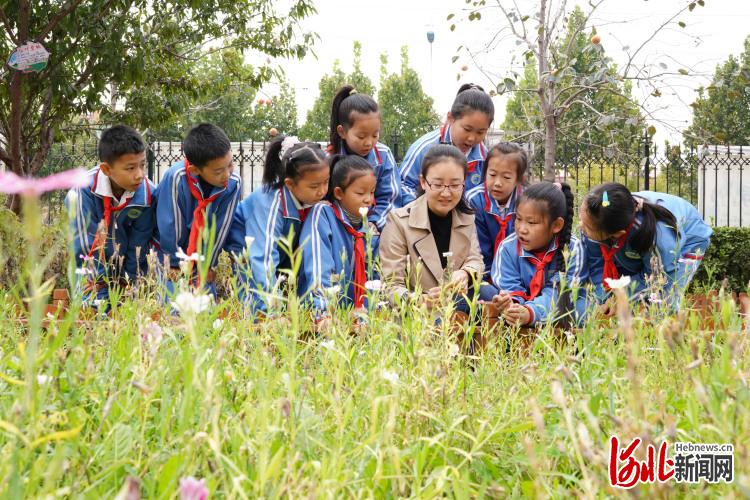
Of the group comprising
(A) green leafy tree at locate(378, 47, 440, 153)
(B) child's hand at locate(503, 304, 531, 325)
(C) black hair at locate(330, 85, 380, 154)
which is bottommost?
(B) child's hand at locate(503, 304, 531, 325)

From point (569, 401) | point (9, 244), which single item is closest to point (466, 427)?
point (569, 401)

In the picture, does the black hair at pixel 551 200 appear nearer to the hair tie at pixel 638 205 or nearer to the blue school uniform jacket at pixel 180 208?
the hair tie at pixel 638 205

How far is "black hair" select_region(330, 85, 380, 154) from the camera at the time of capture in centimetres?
454

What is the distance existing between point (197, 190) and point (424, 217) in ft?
4.34

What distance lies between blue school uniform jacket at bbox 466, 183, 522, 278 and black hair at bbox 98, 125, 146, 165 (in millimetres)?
1961

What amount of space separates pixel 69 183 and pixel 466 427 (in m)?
1.25

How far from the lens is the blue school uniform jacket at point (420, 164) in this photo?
4.93m

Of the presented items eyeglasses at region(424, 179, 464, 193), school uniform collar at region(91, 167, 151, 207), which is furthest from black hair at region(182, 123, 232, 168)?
eyeglasses at region(424, 179, 464, 193)

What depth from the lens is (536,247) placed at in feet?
14.1

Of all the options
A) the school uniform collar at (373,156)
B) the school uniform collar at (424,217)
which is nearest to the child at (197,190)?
the school uniform collar at (373,156)

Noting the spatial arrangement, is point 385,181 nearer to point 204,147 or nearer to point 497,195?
point 497,195

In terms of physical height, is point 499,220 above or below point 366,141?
below

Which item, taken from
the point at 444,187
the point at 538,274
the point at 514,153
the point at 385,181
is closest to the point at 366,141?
the point at 385,181

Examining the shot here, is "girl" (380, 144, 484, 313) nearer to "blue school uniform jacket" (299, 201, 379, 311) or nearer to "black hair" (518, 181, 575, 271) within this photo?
"blue school uniform jacket" (299, 201, 379, 311)
